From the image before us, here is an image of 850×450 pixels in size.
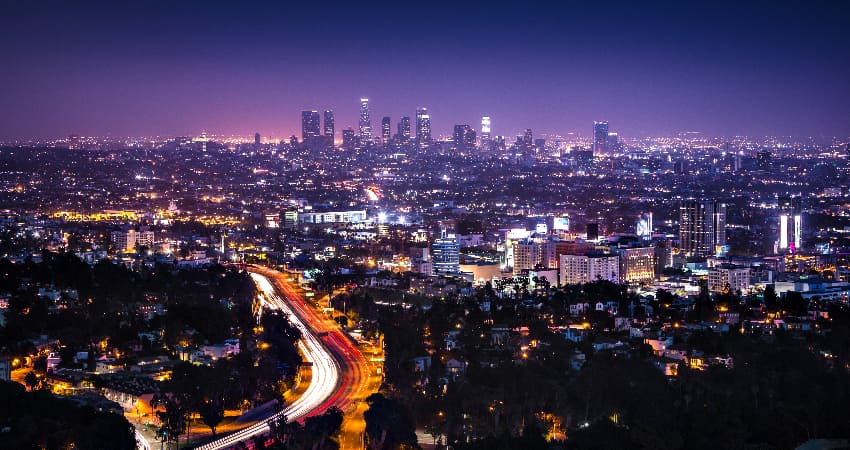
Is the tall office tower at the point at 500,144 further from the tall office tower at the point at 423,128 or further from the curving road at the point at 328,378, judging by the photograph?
the curving road at the point at 328,378

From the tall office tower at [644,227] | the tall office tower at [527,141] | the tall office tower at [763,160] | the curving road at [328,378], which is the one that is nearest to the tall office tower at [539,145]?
the tall office tower at [527,141]

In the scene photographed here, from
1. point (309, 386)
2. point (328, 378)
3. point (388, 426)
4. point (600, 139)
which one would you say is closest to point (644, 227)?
point (328, 378)

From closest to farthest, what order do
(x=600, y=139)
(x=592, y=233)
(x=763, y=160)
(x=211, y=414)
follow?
1. (x=211, y=414)
2. (x=592, y=233)
3. (x=763, y=160)
4. (x=600, y=139)

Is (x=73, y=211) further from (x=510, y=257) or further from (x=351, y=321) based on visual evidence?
(x=351, y=321)

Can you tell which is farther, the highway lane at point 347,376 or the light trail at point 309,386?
the highway lane at point 347,376

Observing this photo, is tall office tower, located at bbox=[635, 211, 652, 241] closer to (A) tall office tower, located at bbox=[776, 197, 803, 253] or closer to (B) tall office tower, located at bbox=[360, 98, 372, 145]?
(A) tall office tower, located at bbox=[776, 197, 803, 253]

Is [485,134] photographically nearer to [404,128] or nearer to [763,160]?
[404,128]

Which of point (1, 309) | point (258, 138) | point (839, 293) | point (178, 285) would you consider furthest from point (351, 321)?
point (258, 138)
